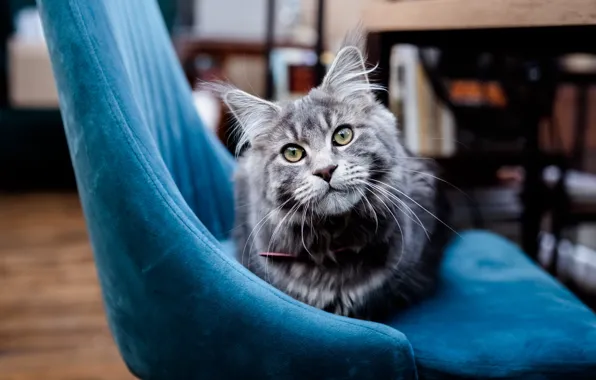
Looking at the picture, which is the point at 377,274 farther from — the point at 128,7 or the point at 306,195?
the point at 128,7

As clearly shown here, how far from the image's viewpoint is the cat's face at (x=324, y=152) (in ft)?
2.77

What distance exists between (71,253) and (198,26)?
1.79 metres

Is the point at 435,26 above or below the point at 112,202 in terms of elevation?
above

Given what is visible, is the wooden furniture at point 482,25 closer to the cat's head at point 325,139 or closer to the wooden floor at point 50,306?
the cat's head at point 325,139

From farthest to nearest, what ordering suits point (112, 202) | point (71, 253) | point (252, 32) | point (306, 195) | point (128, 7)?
point (252, 32)
point (71, 253)
point (128, 7)
point (306, 195)
point (112, 202)

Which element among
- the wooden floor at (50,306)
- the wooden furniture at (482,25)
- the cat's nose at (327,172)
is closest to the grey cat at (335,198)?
the cat's nose at (327,172)

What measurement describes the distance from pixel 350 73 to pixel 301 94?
2.84 ft

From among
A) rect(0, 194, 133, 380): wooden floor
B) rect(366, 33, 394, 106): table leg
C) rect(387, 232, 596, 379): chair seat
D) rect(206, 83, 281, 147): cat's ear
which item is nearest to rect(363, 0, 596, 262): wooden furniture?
rect(366, 33, 394, 106): table leg

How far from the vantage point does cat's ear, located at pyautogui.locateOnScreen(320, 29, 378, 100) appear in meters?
0.91

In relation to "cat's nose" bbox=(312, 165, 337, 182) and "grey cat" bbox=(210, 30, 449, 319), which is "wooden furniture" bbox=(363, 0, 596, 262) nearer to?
"grey cat" bbox=(210, 30, 449, 319)

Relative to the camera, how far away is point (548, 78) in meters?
1.93

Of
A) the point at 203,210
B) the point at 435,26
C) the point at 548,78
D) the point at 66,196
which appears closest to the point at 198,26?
the point at 66,196

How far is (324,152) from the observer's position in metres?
0.87

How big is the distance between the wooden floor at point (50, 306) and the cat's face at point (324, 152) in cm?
92
